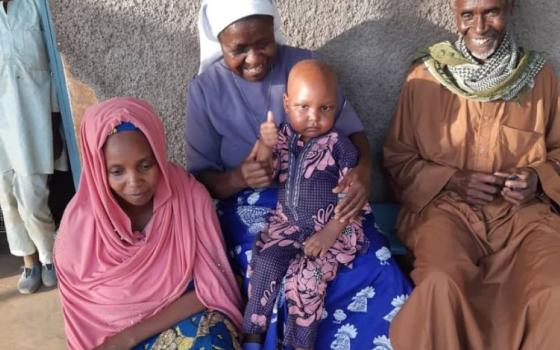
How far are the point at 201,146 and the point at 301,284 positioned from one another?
0.85m

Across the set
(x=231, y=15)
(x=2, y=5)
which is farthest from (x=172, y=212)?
(x=2, y=5)

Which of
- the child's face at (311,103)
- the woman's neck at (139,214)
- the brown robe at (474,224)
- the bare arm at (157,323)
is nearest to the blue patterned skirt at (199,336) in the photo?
the bare arm at (157,323)

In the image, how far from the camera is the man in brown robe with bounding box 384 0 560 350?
2.37 meters

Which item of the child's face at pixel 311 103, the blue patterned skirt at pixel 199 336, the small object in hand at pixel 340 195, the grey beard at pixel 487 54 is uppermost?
the grey beard at pixel 487 54

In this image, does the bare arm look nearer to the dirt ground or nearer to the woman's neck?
the woman's neck

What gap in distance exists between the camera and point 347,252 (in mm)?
2457

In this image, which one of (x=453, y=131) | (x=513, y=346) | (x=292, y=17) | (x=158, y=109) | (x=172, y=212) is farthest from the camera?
(x=158, y=109)

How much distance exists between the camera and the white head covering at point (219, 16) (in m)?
2.50

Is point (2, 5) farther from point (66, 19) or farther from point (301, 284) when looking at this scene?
point (301, 284)

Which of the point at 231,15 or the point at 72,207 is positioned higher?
the point at 231,15

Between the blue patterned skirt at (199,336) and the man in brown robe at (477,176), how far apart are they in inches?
26.0

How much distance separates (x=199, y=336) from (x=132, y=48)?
5.45 ft

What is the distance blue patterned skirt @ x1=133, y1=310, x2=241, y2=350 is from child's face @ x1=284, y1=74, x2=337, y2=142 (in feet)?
2.72

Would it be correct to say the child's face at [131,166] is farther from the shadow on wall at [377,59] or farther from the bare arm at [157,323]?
the shadow on wall at [377,59]
